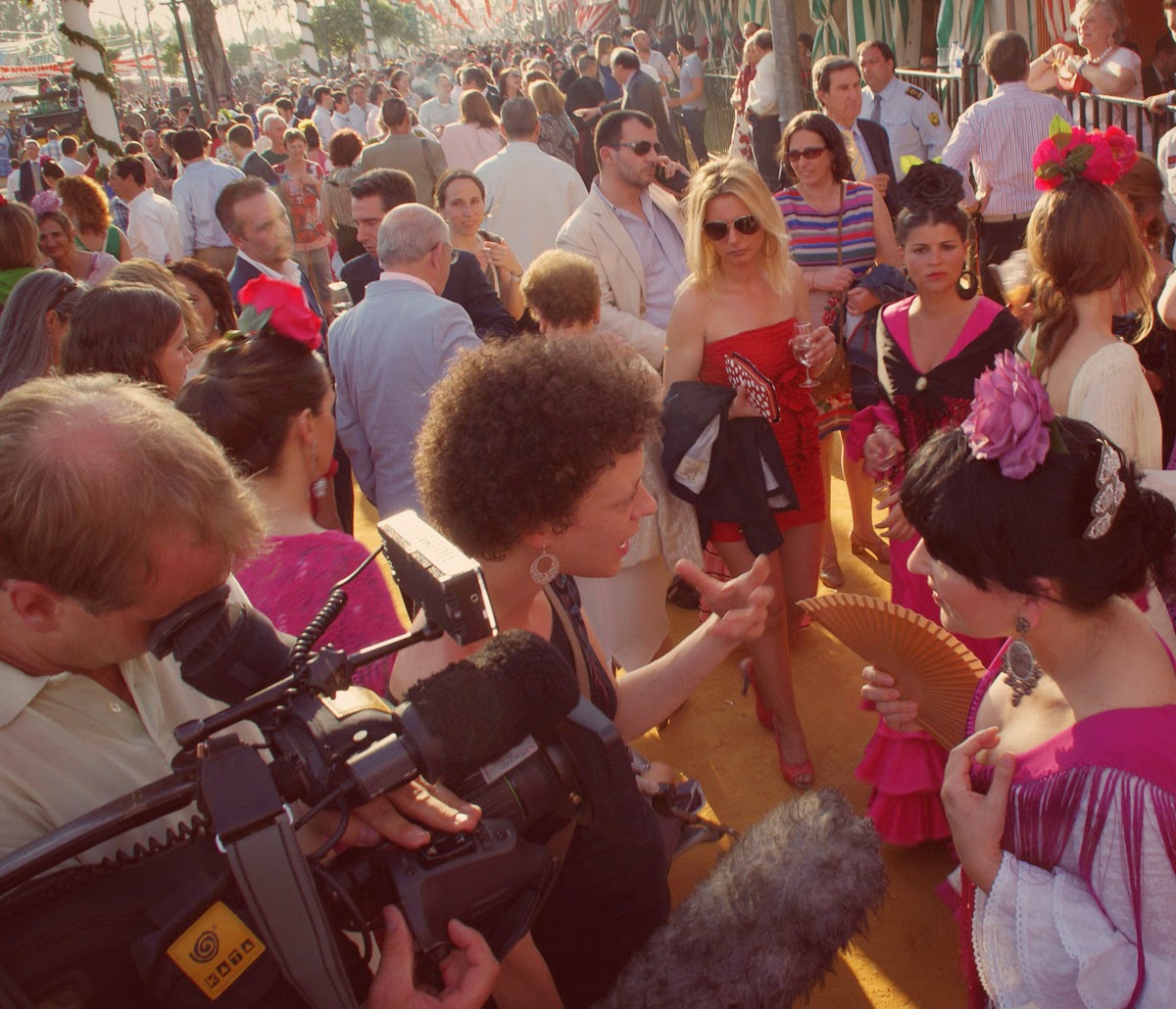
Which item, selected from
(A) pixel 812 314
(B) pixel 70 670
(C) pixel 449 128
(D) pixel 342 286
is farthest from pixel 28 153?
(B) pixel 70 670

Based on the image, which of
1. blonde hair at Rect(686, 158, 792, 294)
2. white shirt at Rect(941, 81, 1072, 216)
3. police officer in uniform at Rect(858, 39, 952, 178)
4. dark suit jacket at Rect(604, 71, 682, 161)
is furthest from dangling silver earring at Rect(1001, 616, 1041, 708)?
dark suit jacket at Rect(604, 71, 682, 161)

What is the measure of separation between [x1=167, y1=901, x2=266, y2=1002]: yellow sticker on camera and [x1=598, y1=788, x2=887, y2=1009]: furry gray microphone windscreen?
56 centimetres

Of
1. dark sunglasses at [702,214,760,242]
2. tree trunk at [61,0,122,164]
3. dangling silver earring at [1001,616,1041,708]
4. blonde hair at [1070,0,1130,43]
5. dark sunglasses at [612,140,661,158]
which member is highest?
tree trunk at [61,0,122,164]

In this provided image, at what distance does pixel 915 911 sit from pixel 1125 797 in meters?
1.63

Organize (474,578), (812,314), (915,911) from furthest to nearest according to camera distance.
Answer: (812,314), (915,911), (474,578)

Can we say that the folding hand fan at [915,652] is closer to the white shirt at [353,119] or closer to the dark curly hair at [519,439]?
the dark curly hair at [519,439]

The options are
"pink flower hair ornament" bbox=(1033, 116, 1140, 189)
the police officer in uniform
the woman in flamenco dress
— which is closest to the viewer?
"pink flower hair ornament" bbox=(1033, 116, 1140, 189)

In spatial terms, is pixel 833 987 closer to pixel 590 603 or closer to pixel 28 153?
pixel 590 603

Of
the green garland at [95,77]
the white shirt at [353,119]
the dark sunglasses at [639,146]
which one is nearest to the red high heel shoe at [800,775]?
the dark sunglasses at [639,146]

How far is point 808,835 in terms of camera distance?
5.14 ft

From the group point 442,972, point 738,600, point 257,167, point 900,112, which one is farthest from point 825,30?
point 442,972

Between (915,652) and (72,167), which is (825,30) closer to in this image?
(72,167)

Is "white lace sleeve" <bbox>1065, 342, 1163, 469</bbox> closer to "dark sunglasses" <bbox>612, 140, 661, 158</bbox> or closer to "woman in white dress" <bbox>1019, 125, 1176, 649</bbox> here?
"woman in white dress" <bbox>1019, 125, 1176, 649</bbox>

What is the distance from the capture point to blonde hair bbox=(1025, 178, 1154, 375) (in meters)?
3.10
